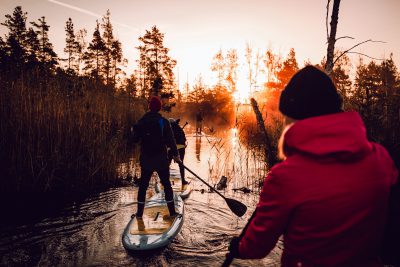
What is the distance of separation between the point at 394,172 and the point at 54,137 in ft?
21.4

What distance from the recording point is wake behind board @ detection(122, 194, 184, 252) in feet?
13.6

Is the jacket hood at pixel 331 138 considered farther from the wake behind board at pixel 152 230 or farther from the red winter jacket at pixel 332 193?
the wake behind board at pixel 152 230

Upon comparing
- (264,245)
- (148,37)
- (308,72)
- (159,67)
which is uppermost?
(148,37)

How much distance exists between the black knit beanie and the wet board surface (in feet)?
12.9

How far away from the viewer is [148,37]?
35.3m

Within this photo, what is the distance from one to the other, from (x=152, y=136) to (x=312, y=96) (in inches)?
142

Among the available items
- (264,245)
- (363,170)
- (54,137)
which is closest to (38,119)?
(54,137)

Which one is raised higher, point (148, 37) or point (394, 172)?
point (148, 37)

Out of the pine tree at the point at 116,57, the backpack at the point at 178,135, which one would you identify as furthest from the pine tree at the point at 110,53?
the backpack at the point at 178,135

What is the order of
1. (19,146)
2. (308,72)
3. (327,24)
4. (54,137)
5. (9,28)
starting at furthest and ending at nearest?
1. (9,28)
2. (54,137)
3. (19,146)
4. (327,24)
5. (308,72)

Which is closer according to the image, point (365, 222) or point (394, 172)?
point (365, 222)

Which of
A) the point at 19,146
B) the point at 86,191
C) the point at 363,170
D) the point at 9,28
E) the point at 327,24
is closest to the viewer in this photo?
the point at 363,170

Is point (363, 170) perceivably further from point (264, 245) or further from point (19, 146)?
point (19, 146)

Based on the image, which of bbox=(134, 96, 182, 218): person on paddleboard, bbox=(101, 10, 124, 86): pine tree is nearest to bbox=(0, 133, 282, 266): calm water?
bbox=(134, 96, 182, 218): person on paddleboard
